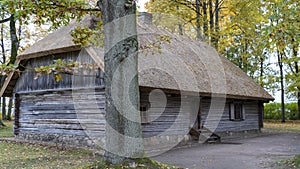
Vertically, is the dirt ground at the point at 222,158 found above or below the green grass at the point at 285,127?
above

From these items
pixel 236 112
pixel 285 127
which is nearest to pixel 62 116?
pixel 236 112

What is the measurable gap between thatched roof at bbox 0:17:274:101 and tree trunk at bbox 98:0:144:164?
406cm

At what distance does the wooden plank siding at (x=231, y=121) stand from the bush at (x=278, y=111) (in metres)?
13.4

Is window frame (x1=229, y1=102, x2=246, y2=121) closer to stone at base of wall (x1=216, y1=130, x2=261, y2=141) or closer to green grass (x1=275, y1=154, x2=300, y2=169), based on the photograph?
stone at base of wall (x1=216, y1=130, x2=261, y2=141)

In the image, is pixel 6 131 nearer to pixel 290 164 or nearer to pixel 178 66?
pixel 178 66

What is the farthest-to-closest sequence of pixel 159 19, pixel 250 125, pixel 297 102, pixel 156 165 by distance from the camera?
pixel 297 102, pixel 159 19, pixel 250 125, pixel 156 165

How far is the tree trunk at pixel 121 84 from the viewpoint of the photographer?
7.00 metres

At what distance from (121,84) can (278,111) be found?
30423mm

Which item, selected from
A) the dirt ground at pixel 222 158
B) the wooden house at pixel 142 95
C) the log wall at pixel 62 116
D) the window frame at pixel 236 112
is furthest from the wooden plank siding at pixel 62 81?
the window frame at pixel 236 112

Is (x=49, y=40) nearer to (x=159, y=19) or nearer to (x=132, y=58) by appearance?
(x=132, y=58)

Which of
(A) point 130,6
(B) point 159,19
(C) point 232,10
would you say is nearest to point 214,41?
(C) point 232,10

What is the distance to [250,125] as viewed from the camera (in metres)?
20.6

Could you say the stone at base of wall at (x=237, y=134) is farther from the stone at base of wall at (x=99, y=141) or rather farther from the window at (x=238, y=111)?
the stone at base of wall at (x=99, y=141)

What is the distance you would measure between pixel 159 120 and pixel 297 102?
23.8m
